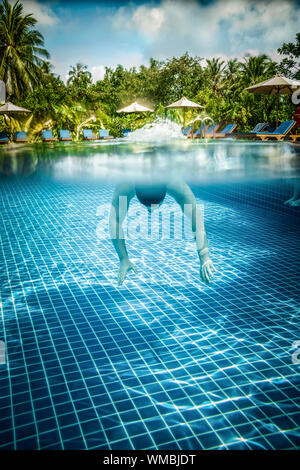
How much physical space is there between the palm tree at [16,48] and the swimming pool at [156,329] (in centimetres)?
2363

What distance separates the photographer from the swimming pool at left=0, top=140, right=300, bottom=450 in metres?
1.65

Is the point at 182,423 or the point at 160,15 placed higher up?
the point at 160,15

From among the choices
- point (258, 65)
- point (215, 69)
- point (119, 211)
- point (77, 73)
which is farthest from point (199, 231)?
point (215, 69)

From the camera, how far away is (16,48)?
25.7m

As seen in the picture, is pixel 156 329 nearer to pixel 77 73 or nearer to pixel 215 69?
pixel 77 73

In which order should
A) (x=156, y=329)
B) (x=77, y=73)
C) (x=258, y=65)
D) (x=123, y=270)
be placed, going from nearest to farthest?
(x=156, y=329) < (x=123, y=270) < (x=258, y=65) < (x=77, y=73)

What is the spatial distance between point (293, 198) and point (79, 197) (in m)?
3.72

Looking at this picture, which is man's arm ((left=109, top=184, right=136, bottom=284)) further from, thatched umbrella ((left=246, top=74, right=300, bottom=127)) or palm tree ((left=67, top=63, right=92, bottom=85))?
palm tree ((left=67, top=63, right=92, bottom=85))

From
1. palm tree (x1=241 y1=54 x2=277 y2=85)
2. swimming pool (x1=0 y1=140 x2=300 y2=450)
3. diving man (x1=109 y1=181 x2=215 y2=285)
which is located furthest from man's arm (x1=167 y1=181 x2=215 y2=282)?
palm tree (x1=241 y1=54 x2=277 y2=85)

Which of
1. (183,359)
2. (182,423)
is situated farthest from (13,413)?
(183,359)

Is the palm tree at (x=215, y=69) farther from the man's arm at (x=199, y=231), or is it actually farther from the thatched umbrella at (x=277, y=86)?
the man's arm at (x=199, y=231)

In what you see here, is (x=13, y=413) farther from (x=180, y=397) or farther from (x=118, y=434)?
(x=180, y=397)

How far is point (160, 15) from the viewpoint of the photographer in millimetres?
4484

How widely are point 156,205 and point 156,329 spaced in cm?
115
